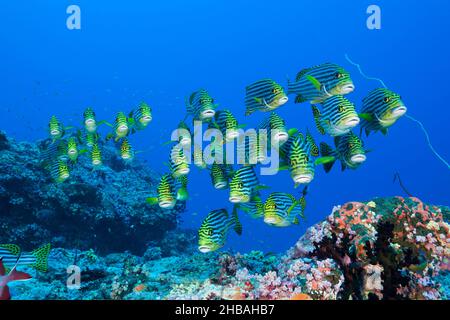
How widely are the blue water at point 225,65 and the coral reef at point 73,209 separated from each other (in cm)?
4562

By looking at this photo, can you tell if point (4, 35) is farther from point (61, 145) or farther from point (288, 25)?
point (61, 145)

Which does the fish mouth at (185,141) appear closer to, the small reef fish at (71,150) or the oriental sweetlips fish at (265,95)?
the oriental sweetlips fish at (265,95)

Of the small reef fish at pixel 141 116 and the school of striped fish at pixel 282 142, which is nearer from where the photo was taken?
the school of striped fish at pixel 282 142

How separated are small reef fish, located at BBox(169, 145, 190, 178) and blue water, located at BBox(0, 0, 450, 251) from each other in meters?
51.6

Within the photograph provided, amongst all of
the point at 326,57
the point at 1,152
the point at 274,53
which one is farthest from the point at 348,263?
the point at 274,53

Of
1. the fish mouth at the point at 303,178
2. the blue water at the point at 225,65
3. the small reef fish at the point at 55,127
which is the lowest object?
the fish mouth at the point at 303,178

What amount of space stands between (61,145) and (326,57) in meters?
106

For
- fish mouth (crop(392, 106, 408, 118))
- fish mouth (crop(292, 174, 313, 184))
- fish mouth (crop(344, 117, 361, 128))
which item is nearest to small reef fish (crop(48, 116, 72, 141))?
fish mouth (crop(292, 174, 313, 184))

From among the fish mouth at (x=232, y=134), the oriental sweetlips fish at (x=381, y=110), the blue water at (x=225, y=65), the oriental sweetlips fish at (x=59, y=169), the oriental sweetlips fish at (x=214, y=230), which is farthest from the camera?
the blue water at (x=225, y=65)

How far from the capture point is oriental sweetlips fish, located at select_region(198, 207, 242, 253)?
4258 millimetres

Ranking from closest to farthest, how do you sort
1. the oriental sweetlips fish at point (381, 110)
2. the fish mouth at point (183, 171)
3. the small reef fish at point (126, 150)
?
the oriental sweetlips fish at point (381, 110)
the fish mouth at point (183, 171)
the small reef fish at point (126, 150)

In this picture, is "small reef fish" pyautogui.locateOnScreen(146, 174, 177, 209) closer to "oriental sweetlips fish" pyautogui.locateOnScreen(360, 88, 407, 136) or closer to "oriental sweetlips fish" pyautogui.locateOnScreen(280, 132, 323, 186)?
"oriental sweetlips fish" pyautogui.locateOnScreen(280, 132, 323, 186)

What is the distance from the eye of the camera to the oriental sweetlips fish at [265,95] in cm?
464

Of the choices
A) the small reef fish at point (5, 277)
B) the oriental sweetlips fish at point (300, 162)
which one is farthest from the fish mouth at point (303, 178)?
the small reef fish at point (5, 277)
